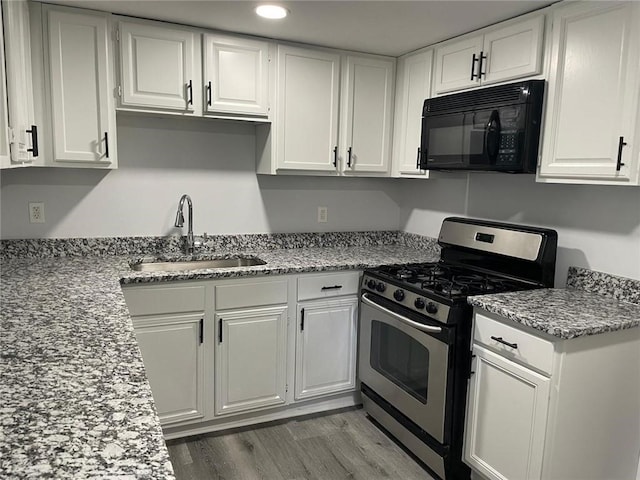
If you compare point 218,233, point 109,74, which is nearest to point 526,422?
point 218,233

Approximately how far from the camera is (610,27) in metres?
1.95

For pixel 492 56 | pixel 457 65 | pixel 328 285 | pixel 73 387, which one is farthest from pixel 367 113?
pixel 73 387

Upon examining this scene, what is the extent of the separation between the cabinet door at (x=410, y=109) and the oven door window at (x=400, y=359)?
1007mm

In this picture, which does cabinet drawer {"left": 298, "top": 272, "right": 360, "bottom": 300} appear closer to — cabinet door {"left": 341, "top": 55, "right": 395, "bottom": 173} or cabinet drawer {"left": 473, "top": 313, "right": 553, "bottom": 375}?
cabinet door {"left": 341, "top": 55, "right": 395, "bottom": 173}

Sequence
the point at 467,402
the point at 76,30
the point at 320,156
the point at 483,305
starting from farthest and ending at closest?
the point at 320,156 → the point at 76,30 → the point at 467,402 → the point at 483,305

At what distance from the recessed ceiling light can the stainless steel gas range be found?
55.1 inches

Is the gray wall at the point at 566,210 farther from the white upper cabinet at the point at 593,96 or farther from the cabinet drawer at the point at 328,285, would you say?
the cabinet drawer at the point at 328,285

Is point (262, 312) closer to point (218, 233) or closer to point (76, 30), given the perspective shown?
point (218, 233)

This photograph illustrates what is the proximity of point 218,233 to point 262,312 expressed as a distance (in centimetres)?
70

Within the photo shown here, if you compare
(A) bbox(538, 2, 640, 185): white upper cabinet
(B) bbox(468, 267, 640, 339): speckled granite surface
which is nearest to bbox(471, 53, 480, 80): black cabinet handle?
→ (A) bbox(538, 2, 640, 185): white upper cabinet

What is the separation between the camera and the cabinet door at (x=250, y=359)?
2627 millimetres

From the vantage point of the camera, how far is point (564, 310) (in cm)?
199

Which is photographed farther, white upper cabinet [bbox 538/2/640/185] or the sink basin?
the sink basin

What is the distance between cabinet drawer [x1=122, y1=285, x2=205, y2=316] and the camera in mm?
2375
